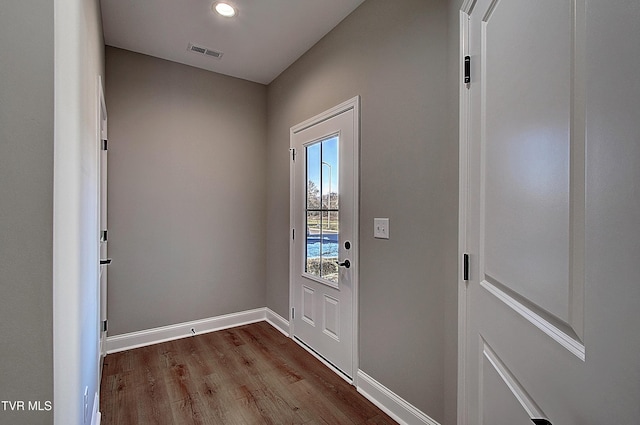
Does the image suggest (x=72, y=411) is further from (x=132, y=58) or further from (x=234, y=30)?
(x=132, y=58)

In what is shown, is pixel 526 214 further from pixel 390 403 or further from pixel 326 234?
pixel 326 234

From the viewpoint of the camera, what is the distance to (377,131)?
2119 mm

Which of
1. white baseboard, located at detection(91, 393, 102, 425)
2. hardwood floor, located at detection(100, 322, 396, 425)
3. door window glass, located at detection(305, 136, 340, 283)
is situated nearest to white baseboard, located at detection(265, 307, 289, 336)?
hardwood floor, located at detection(100, 322, 396, 425)

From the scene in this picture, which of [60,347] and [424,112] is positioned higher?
[424,112]

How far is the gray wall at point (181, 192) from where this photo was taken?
2904 mm

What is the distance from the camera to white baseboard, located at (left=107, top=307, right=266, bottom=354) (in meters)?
2.89

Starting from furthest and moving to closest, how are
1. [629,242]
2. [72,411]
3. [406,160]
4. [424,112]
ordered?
[406,160] → [424,112] → [72,411] → [629,242]

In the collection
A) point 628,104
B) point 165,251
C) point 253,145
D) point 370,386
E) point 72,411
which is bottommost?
point 370,386

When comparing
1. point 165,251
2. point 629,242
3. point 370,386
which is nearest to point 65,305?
point 629,242

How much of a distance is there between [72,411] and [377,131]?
2037 millimetres

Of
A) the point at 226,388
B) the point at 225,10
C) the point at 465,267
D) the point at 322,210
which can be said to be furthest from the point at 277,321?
the point at 225,10

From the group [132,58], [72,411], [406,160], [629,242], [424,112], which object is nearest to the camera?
[629,242]

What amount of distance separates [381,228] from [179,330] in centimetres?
241

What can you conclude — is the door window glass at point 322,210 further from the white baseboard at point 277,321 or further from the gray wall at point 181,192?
the gray wall at point 181,192
